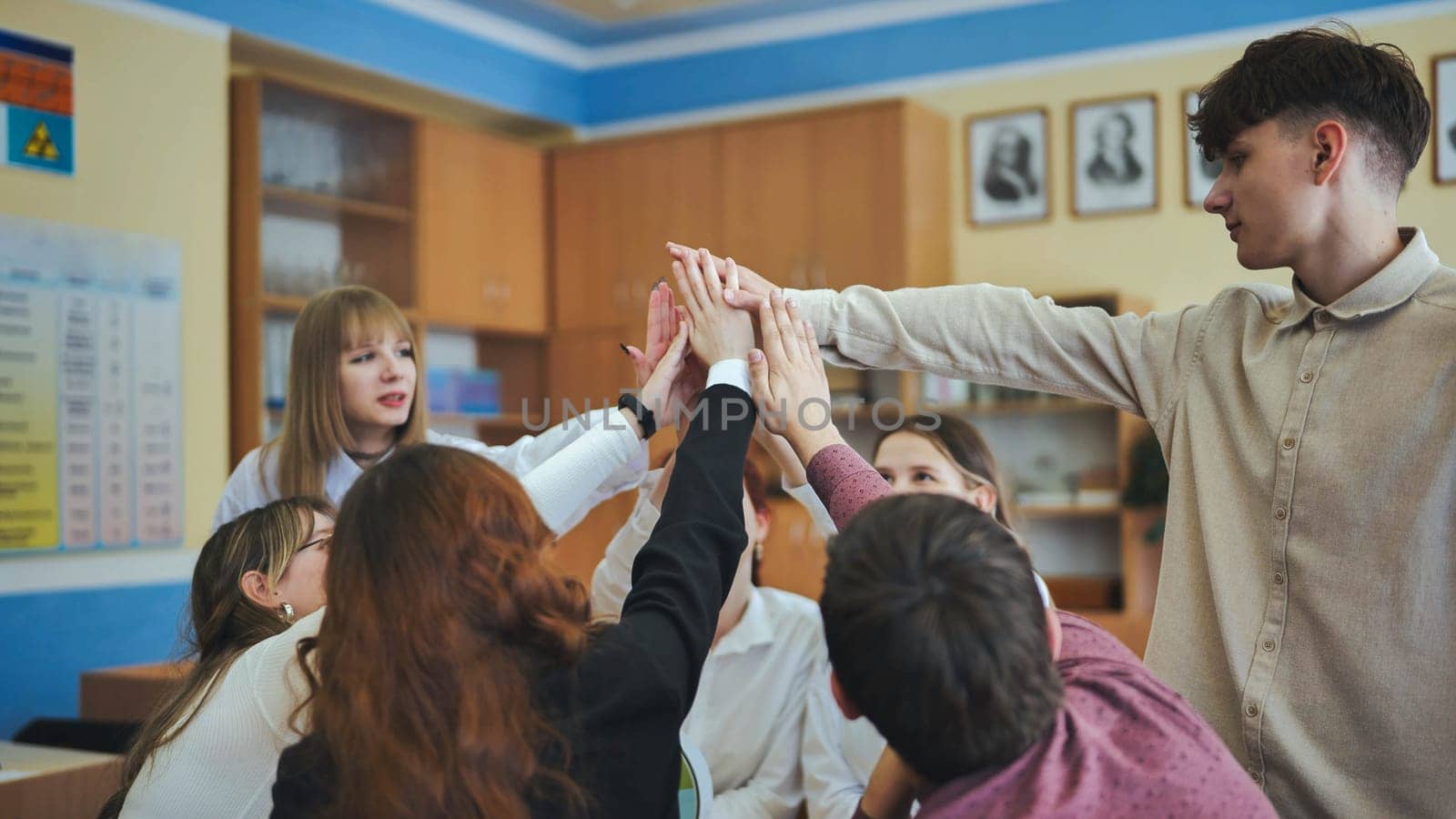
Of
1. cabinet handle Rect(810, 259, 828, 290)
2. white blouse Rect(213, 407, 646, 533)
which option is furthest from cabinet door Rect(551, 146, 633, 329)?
white blouse Rect(213, 407, 646, 533)

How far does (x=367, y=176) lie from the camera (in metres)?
5.30

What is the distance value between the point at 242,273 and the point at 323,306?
7.53 ft

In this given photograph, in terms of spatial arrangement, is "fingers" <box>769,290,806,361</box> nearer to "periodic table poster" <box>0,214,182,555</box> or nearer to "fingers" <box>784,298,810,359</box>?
"fingers" <box>784,298,810,359</box>

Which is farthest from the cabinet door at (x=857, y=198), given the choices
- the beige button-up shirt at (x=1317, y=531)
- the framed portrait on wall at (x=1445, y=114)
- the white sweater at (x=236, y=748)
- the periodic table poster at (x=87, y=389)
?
the white sweater at (x=236, y=748)

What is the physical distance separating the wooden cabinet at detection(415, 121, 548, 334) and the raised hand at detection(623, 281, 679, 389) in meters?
3.73

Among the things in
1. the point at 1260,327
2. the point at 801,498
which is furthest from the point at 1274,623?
the point at 801,498

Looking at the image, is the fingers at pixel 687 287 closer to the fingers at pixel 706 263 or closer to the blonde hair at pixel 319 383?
the fingers at pixel 706 263

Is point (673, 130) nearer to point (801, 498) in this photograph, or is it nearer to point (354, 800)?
point (801, 498)

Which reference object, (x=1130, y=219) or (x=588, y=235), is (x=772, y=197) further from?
(x=1130, y=219)

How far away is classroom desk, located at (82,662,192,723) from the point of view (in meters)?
3.20

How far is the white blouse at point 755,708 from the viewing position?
7.62ft

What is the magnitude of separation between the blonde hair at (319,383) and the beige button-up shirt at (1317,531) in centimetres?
153

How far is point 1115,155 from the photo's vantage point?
201 inches

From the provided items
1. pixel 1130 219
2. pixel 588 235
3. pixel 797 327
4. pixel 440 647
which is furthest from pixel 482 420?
pixel 440 647
